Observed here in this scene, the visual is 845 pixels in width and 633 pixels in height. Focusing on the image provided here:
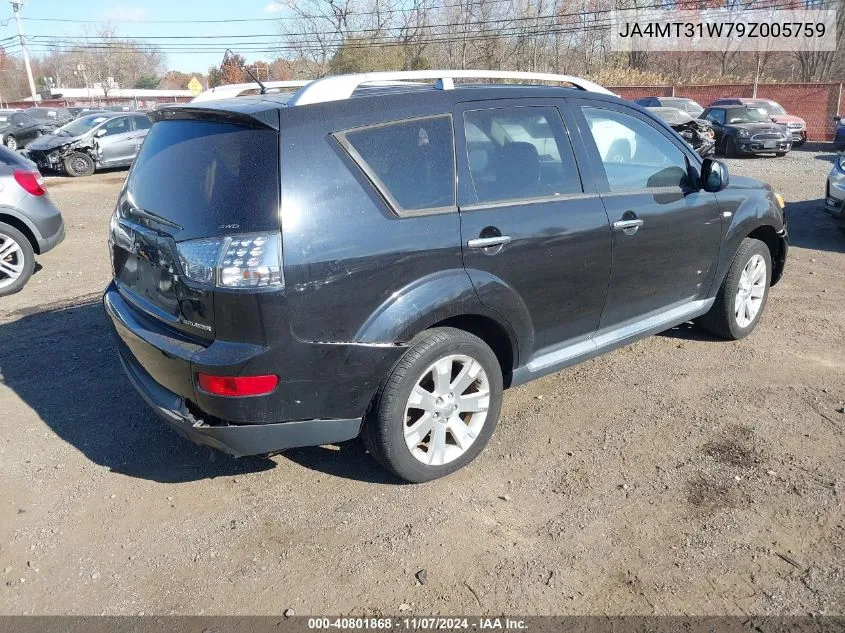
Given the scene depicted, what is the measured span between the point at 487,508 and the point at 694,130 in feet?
57.8

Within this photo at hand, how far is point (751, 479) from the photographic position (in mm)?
3328

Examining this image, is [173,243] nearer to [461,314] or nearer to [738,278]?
[461,314]

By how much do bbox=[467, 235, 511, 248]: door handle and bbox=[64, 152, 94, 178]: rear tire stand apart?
1696cm

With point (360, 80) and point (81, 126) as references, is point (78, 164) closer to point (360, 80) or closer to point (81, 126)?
point (81, 126)

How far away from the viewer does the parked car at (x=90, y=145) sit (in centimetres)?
1698

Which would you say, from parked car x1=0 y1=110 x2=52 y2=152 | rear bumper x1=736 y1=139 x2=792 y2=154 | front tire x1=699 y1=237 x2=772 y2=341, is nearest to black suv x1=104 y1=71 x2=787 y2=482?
front tire x1=699 y1=237 x2=772 y2=341

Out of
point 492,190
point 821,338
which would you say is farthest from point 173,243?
point 821,338

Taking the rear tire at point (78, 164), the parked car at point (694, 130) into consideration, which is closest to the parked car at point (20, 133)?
the rear tire at point (78, 164)

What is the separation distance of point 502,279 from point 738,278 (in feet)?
7.85

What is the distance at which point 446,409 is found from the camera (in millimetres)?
3264

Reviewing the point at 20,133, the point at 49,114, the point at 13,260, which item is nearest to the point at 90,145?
the point at 20,133

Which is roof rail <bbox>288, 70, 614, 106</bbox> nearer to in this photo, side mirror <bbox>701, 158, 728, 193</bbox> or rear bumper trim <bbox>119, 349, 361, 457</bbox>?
side mirror <bbox>701, 158, 728, 193</bbox>

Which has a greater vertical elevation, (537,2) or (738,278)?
(537,2)

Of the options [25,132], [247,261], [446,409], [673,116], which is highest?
[247,261]
